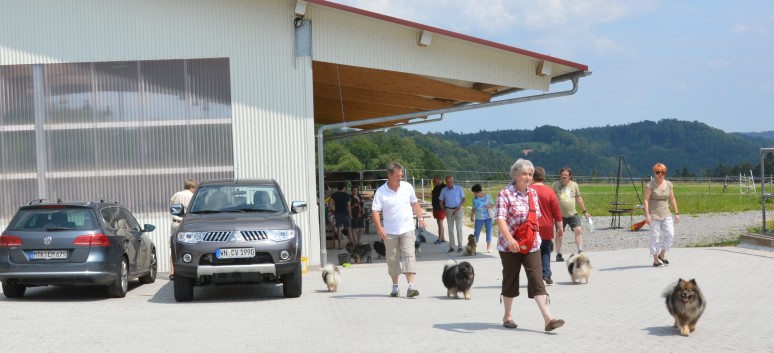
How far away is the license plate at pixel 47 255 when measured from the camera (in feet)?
41.7

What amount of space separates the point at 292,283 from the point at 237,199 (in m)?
1.66

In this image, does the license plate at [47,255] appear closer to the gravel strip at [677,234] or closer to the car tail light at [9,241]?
the car tail light at [9,241]

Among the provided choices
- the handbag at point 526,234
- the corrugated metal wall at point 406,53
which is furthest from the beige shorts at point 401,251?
the corrugated metal wall at point 406,53

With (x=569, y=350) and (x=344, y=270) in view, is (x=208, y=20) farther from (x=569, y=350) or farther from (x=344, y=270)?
(x=569, y=350)

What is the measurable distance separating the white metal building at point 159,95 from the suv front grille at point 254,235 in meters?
4.94

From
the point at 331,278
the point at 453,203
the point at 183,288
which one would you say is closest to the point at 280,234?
the point at 331,278

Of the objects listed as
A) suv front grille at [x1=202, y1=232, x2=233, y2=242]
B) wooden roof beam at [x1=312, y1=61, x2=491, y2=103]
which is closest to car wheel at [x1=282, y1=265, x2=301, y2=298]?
suv front grille at [x1=202, y1=232, x2=233, y2=242]

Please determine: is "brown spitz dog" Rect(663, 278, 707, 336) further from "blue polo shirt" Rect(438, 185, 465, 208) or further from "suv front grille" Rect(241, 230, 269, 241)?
"blue polo shirt" Rect(438, 185, 465, 208)

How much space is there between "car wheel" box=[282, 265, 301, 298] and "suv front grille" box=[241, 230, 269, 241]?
2.11 ft

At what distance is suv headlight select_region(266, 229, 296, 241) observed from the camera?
41.3ft

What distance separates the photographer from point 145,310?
39.0 feet

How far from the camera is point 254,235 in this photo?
41.1 feet

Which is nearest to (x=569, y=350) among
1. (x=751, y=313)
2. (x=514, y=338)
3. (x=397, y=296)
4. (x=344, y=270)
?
(x=514, y=338)

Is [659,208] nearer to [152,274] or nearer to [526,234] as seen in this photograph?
[526,234]
